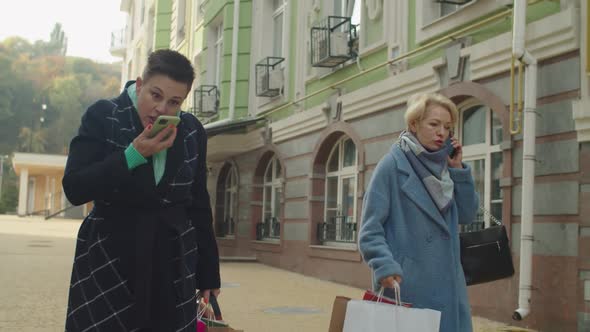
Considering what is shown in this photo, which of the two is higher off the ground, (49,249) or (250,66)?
(250,66)

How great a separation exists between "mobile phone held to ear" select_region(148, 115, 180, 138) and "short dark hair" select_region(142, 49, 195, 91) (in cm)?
19

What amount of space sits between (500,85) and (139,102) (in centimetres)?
668

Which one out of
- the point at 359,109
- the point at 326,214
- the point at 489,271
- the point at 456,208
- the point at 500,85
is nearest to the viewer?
the point at 456,208

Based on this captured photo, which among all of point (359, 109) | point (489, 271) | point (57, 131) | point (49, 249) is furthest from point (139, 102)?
point (57, 131)

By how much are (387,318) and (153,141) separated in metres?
1.16

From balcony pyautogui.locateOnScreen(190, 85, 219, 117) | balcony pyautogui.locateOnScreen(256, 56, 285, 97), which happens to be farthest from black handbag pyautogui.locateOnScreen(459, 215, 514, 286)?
balcony pyautogui.locateOnScreen(190, 85, 219, 117)

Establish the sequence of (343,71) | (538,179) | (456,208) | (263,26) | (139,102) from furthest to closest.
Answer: (263,26)
(343,71)
(538,179)
(456,208)
(139,102)

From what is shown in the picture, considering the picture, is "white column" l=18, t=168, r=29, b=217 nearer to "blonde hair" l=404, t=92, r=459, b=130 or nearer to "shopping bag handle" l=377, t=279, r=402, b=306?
"blonde hair" l=404, t=92, r=459, b=130

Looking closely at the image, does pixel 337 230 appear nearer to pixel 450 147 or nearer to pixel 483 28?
pixel 483 28

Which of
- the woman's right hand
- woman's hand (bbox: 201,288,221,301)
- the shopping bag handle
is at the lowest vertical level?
woman's hand (bbox: 201,288,221,301)

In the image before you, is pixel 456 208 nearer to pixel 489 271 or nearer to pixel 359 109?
pixel 489 271

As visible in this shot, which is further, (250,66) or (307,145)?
(250,66)

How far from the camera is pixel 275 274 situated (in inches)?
593

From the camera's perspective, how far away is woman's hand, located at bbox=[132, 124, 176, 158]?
2.86m
